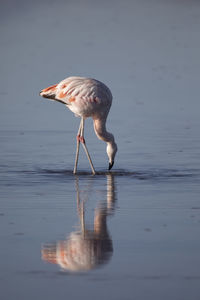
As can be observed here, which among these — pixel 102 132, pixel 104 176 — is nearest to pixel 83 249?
pixel 104 176

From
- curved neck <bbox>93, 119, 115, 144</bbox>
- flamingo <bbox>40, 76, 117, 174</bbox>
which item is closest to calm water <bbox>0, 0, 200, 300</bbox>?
curved neck <bbox>93, 119, 115, 144</bbox>

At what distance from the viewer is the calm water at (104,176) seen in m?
6.38

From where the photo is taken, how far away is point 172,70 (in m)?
22.6

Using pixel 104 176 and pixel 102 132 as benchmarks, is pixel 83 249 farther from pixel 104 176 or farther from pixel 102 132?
pixel 102 132

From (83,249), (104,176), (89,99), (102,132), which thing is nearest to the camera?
(83,249)

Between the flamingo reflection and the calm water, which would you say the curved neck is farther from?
the flamingo reflection

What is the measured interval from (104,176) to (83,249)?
402 cm

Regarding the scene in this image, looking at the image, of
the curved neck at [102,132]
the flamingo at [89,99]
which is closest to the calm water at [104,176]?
the curved neck at [102,132]

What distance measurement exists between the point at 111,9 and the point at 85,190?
23.9 m

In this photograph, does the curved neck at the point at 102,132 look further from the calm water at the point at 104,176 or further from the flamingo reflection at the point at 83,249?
the flamingo reflection at the point at 83,249

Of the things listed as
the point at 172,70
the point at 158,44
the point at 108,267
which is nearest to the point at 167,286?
the point at 108,267

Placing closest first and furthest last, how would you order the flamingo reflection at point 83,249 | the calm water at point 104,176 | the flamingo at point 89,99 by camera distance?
the calm water at point 104,176 → the flamingo reflection at point 83,249 → the flamingo at point 89,99

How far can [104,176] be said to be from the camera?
11000mm

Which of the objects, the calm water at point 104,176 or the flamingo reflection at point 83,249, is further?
the flamingo reflection at point 83,249
